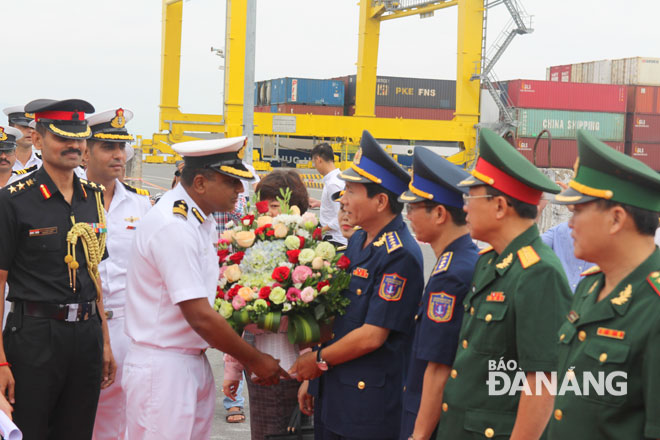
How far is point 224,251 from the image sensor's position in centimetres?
373

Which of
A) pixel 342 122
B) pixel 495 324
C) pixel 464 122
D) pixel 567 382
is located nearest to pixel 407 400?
pixel 495 324

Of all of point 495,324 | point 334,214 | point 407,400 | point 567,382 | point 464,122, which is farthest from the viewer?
point 464,122

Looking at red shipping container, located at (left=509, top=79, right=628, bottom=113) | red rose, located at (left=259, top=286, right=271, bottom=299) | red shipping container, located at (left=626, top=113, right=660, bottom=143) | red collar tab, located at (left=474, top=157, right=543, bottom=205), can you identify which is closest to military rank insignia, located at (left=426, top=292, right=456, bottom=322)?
red collar tab, located at (left=474, top=157, right=543, bottom=205)

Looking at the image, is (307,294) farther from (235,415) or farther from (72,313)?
(235,415)

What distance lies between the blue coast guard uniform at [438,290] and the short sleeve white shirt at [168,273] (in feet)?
3.14

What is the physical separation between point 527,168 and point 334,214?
6.24 m

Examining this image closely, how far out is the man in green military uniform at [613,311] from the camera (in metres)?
2.02

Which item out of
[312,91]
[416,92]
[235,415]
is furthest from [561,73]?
[235,415]

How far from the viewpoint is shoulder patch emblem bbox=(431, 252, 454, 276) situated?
2.90 metres

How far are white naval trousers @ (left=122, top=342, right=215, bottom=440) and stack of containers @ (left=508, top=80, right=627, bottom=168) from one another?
35368mm

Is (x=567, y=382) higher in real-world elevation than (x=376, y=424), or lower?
higher

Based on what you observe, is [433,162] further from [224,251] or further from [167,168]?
[167,168]

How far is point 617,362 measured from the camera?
2047mm
